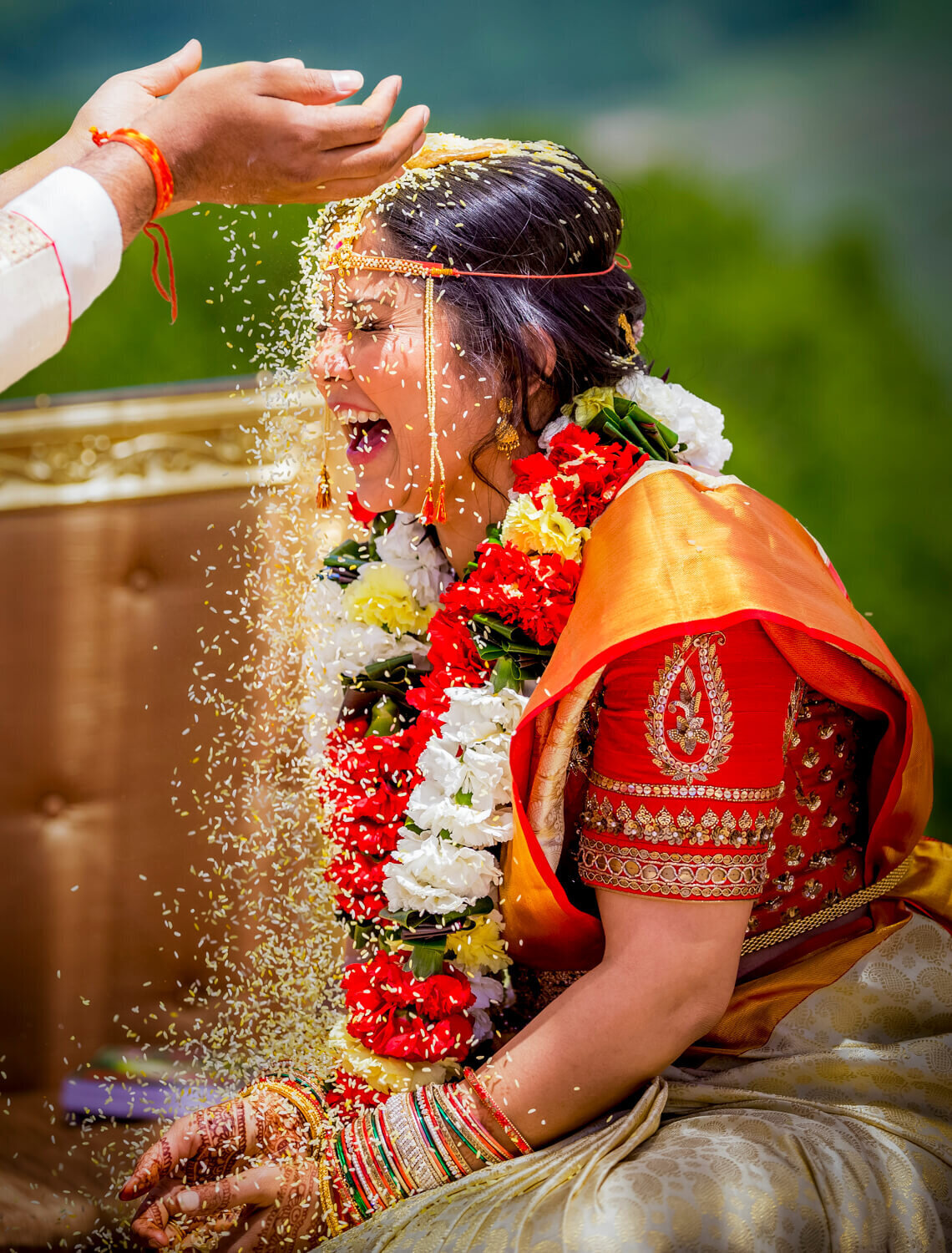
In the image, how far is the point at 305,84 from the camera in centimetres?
125

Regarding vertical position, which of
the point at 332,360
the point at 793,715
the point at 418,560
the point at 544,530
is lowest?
the point at 793,715

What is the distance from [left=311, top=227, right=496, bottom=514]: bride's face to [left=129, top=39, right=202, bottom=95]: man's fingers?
0.32 meters

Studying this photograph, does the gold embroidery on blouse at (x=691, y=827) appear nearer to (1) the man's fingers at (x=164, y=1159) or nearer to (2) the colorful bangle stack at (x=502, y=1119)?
(2) the colorful bangle stack at (x=502, y=1119)

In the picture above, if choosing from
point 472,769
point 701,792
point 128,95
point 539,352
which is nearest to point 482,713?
point 472,769

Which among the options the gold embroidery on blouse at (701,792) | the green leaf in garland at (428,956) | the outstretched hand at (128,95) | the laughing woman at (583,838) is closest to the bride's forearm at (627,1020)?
the laughing woman at (583,838)

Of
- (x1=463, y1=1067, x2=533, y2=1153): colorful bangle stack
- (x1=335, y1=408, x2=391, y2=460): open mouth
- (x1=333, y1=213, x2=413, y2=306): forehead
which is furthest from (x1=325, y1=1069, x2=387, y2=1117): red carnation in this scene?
(x1=333, y1=213, x2=413, y2=306): forehead

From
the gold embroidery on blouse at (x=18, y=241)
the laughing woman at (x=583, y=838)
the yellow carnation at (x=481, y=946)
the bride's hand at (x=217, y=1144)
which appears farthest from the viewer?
the yellow carnation at (x=481, y=946)

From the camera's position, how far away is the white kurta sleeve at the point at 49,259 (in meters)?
1.09

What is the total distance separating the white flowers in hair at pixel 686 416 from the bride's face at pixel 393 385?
246mm

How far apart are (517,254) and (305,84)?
465 mm

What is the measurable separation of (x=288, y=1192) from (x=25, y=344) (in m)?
1.02

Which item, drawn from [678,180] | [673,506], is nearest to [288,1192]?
[673,506]

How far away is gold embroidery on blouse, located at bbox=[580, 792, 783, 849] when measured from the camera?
1352 millimetres

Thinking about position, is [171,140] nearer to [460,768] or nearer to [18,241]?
[18,241]
